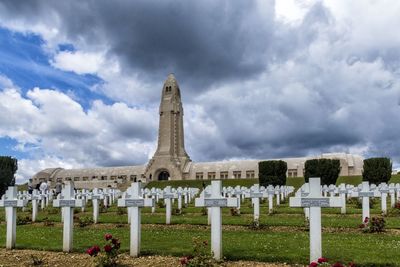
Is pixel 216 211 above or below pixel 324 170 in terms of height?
below

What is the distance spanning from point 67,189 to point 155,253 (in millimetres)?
2554

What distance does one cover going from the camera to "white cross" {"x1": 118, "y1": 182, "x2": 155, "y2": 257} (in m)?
8.67

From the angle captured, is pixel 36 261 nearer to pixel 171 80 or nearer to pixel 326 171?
pixel 326 171

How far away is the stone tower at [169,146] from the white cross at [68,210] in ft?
192

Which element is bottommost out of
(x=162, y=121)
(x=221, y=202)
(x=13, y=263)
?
(x=13, y=263)

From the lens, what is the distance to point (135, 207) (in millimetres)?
8961

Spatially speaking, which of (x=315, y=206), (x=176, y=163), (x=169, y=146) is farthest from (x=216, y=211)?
(x=169, y=146)

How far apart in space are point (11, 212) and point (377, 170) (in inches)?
1098

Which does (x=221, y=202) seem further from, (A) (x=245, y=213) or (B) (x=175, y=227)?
(A) (x=245, y=213)

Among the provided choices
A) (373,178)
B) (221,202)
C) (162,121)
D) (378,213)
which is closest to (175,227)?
(221,202)

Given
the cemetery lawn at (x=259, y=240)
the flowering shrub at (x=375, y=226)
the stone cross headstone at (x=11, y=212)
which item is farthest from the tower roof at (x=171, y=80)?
the stone cross headstone at (x=11, y=212)

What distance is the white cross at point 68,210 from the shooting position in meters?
9.41

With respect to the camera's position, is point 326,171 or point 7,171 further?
point 7,171

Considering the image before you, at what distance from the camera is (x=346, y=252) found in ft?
28.9
